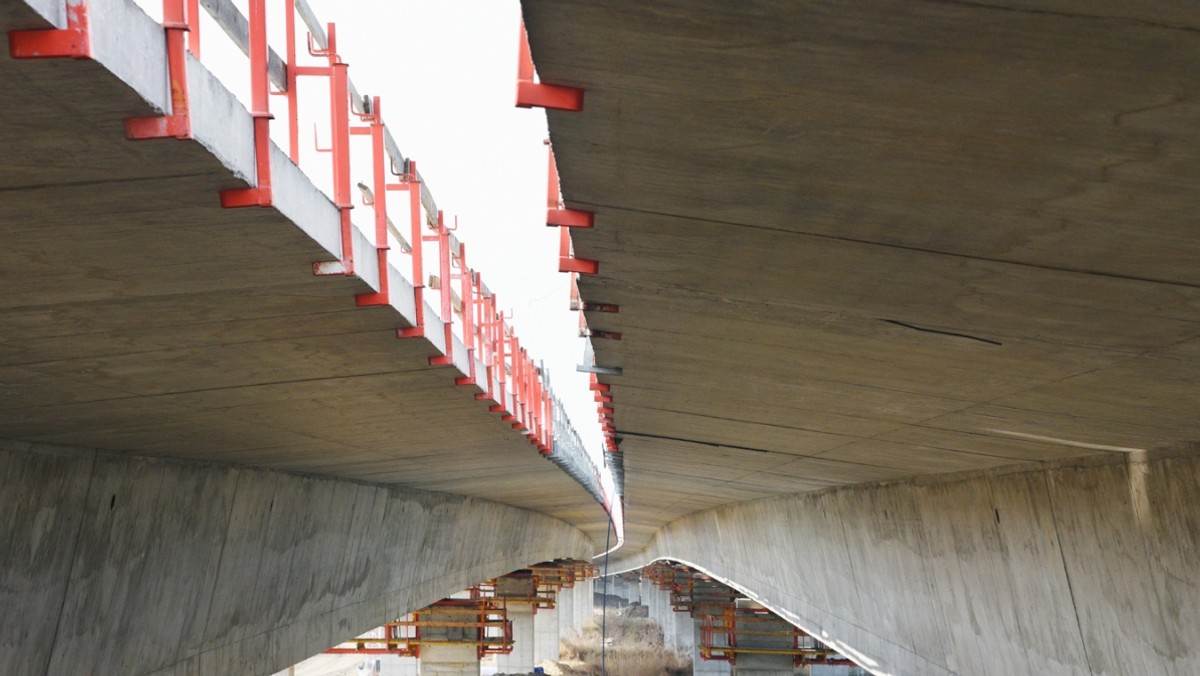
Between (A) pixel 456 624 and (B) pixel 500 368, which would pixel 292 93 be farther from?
(A) pixel 456 624

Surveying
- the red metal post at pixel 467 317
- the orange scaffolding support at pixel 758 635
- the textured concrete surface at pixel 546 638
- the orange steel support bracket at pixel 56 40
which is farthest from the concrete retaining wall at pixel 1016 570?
the textured concrete surface at pixel 546 638

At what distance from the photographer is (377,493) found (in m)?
20.4

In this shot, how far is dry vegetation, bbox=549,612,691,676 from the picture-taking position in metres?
Answer: 70.7

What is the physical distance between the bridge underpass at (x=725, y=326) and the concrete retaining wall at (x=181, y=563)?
4 cm

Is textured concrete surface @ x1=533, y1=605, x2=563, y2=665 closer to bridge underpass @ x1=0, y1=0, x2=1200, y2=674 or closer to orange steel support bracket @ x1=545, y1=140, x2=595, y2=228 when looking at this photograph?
bridge underpass @ x1=0, y1=0, x2=1200, y2=674

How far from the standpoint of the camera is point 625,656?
7475 cm

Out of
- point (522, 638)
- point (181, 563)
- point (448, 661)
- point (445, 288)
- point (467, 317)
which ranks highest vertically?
point (522, 638)

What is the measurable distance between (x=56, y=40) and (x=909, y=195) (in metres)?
3.32

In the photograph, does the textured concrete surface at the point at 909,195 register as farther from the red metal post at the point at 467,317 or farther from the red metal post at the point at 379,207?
the red metal post at the point at 467,317

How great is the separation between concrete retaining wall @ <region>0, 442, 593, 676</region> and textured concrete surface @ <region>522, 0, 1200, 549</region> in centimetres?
432

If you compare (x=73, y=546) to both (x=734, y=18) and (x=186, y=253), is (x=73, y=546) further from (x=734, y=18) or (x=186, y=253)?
(x=734, y=18)

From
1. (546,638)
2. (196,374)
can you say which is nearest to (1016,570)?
(196,374)

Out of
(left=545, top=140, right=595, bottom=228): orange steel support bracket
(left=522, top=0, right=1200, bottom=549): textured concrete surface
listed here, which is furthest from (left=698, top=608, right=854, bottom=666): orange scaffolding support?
(left=545, top=140, right=595, bottom=228): orange steel support bracket

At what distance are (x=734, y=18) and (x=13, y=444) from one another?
7481 mm
